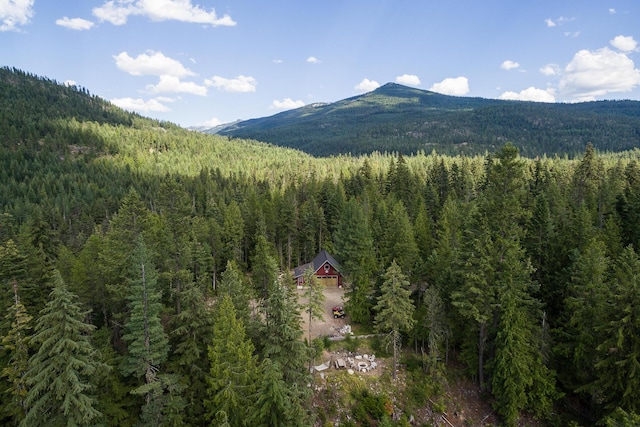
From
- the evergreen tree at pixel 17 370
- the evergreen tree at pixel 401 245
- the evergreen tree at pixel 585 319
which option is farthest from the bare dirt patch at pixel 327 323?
the evergreen tree at pixel 17 370

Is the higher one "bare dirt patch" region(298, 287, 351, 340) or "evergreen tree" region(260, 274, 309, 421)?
"evergreen tree" region(260, 274, 309, 421)

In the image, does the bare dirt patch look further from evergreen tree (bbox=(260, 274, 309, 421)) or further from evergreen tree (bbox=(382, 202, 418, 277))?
evergreen tree (bbox=(260, 274, 309, 421))

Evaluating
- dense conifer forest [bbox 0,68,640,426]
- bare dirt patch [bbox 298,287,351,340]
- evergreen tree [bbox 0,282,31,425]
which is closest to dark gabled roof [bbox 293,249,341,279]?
dense conifer forest [bbox 0,68,640,426]

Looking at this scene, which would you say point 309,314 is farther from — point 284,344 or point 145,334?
point 145,334

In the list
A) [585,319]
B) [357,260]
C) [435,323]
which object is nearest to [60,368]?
[435,323]

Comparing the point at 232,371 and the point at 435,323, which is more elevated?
the point at 232,371

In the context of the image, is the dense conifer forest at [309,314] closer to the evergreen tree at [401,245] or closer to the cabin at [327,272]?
the evergreen tree at [401,245]
